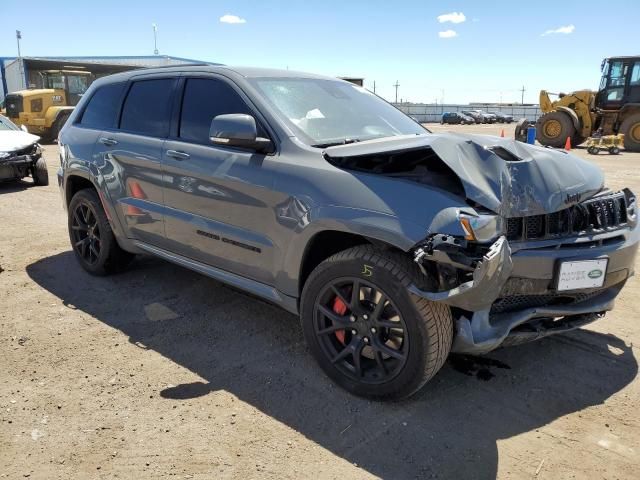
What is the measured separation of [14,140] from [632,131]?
19115 mm

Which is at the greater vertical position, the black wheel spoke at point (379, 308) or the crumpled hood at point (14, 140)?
the crumpled hood at point (14, 140)

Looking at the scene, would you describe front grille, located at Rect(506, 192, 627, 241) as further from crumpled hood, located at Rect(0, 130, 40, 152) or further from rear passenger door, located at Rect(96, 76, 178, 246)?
crumpled hood, located at Rect(0, 130, 40, 152)

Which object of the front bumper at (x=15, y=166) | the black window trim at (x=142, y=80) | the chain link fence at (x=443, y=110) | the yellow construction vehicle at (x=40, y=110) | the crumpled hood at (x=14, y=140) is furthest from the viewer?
the chain link fence at (x=443, y=110)

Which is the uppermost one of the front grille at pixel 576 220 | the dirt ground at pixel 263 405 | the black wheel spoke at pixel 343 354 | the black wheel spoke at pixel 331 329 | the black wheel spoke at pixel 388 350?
the front grille at pixel 576 220

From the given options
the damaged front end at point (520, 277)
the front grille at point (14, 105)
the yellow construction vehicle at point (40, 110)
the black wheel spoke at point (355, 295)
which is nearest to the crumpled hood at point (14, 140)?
the black wheel spoke at point (355, 295)

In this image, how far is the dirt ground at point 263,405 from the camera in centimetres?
248

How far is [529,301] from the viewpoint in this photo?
2.88 meters

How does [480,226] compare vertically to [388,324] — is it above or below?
above

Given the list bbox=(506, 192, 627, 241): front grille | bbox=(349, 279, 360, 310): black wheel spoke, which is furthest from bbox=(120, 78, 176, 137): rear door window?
bbox=(506, 192, 627, 241): front grille

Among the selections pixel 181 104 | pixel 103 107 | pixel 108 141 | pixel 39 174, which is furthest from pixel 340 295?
pixel 39 174

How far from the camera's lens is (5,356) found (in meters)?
3.52

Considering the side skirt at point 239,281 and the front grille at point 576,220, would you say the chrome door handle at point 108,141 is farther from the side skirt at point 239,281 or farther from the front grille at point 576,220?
the front grille at point 576,220

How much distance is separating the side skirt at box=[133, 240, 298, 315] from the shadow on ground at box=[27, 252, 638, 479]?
1.37ft

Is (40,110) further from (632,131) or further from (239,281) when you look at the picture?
(632,131)
